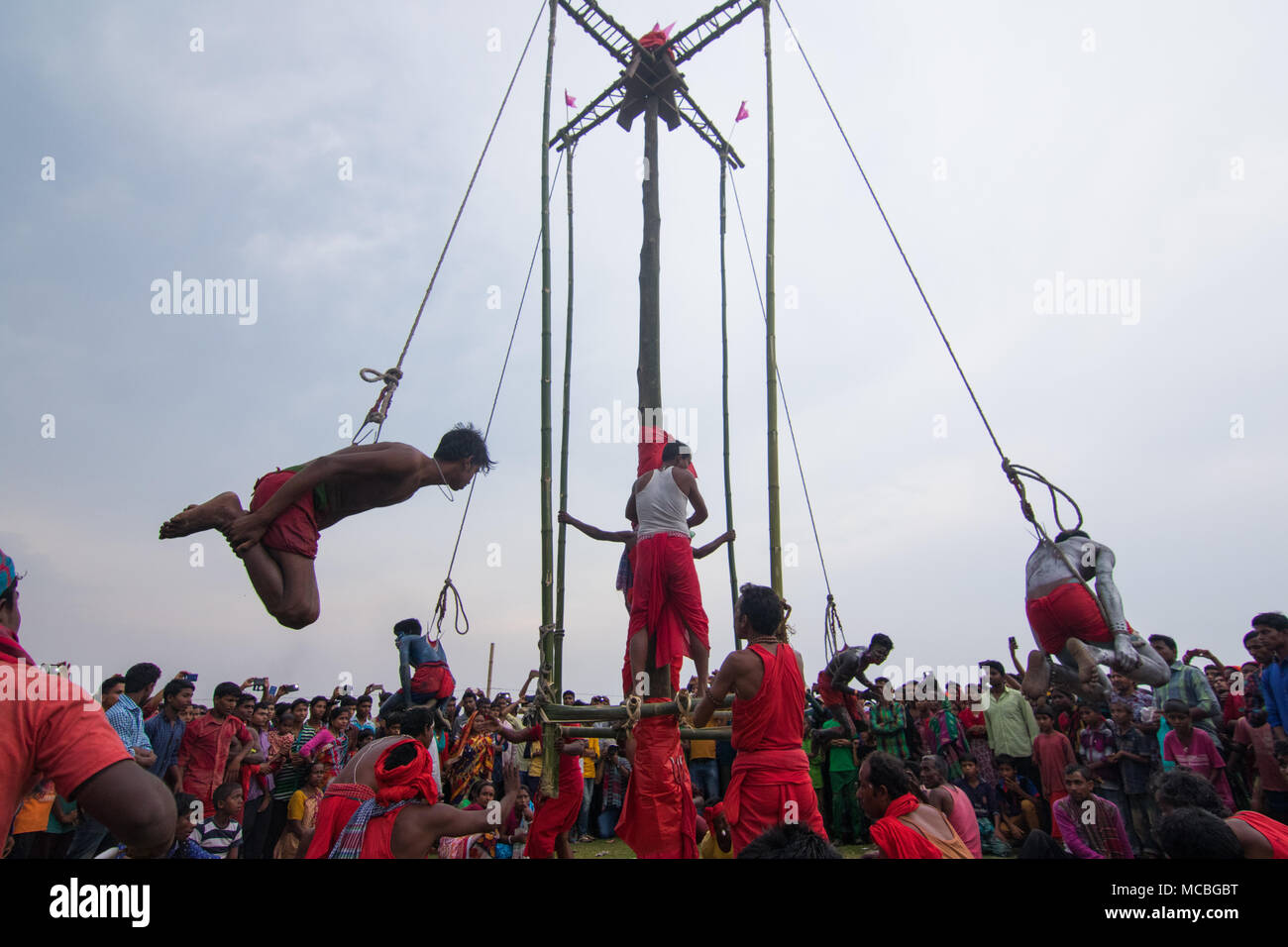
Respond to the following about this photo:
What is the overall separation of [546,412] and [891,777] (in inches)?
134

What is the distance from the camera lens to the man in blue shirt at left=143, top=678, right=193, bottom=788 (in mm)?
7043

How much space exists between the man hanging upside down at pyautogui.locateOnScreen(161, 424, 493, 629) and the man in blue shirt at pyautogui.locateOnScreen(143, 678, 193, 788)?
424 centimetres

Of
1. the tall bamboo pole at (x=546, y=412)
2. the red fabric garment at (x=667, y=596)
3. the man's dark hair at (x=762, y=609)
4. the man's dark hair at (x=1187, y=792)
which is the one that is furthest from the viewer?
the red fabric garment at (x=667, y=596)

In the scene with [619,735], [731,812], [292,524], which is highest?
[292,524]

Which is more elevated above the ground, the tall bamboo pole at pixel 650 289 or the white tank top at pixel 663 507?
the tall bamboo pole at pixel 650 289

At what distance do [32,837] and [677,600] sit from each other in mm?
5525

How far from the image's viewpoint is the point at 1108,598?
500 cm

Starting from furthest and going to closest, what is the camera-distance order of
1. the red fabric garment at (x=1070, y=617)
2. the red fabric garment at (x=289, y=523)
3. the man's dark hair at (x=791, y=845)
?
the red fabric garment at (x=1070, y=617) < the red fabric garment at (x=289, y=523) < the man's dark hair at (x=791, y=845)

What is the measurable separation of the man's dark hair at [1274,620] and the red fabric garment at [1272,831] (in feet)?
→ 11.0

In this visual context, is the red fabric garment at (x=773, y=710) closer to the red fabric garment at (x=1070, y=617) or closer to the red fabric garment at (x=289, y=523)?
the red fabric garment at (x=1070, y=617)

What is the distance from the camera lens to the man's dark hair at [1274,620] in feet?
19.5

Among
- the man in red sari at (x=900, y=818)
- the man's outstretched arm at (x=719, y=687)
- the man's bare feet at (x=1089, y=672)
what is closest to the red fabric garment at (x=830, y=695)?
the man's outstretched arm at (x=719, y=687)
